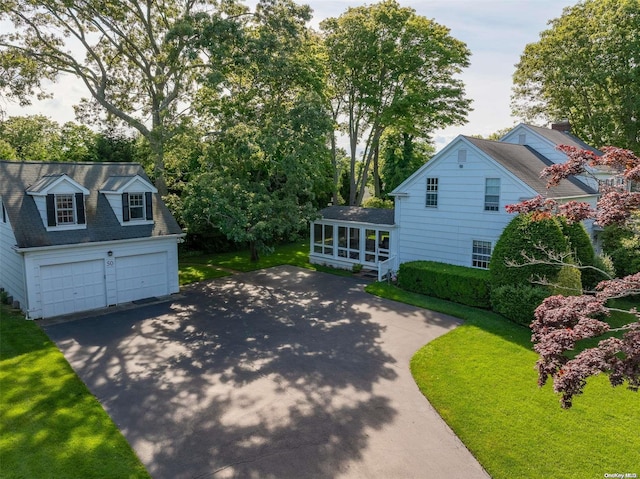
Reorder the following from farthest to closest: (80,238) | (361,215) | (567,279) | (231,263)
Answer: (231,263) → (361,215) → (80,238) → (567,279)

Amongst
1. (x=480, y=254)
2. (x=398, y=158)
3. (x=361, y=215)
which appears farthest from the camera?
(x=398, y=158)

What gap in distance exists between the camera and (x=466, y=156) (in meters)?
19.3

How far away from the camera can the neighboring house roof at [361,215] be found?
75.7 feet

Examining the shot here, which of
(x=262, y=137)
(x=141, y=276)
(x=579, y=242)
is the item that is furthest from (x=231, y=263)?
(x=579, y=242)

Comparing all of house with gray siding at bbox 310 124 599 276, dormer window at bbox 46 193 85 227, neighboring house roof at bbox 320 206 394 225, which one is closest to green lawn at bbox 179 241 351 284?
house with gray siding at bbox 310 124 599 276

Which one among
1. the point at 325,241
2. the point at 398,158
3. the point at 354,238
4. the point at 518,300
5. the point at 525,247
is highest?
the point at 398,158

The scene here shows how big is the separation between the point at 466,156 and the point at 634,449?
44.6 feet

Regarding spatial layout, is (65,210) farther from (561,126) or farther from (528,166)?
(561,126)

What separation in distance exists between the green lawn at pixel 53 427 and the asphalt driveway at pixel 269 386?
1.20 feet

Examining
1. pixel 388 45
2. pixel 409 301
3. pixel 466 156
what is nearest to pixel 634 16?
pixel 388 45

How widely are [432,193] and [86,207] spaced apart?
15.8 metres

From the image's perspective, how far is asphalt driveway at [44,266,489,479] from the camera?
8.12 meters

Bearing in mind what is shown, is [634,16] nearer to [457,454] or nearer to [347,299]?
[347,299]

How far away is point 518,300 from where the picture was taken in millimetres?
15078
